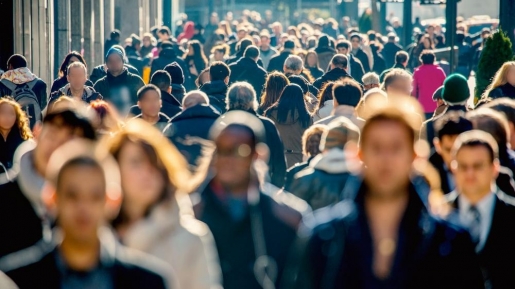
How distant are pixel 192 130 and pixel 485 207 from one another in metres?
4.28

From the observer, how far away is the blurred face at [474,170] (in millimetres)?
5738

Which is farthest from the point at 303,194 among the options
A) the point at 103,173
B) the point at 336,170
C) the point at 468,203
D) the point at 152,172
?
the point at 103,173

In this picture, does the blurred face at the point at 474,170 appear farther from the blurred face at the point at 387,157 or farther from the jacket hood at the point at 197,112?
the jacket hood at the point at 197,112

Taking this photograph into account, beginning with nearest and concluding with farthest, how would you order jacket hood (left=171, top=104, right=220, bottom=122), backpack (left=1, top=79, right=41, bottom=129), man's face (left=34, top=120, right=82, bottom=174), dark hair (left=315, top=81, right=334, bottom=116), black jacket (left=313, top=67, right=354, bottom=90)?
1. man's face (left=34, top=120, right=82, bottom=174)
2. jacket hood (left=171, top=104, right=220, bottom=122)
3. dark hair (left=315, top=81, right=334, bottom=116)
4. backpack (left=1, top=79, right=41, bottom=129)
5. black jacket (left=313, top=67, right=354, bottom=90)

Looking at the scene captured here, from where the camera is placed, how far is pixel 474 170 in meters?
5.76

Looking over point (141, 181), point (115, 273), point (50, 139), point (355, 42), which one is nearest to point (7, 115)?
point (50, 139)

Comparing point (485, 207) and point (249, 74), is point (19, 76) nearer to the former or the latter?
point (249, 74)

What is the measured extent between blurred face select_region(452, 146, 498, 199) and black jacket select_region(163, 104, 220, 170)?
3.84 meters

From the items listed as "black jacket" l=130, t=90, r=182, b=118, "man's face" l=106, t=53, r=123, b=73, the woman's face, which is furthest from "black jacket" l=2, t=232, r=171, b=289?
"man's face" l=106, t=53, r=123, b=73

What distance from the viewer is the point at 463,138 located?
5.83m

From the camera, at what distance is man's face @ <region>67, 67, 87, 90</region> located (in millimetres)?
13359

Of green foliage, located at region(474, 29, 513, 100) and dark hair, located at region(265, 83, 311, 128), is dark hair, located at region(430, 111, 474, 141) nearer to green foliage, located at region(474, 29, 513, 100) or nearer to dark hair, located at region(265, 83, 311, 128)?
dark hair, located at region(265, 83, 311, 128)

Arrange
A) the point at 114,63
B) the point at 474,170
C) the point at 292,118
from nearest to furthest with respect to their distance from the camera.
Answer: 1. the point at 474,170
2. the point at 292,118
3. the point at 114,63

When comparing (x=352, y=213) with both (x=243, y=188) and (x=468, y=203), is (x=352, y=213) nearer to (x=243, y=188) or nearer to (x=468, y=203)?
(x=243, y=188)
